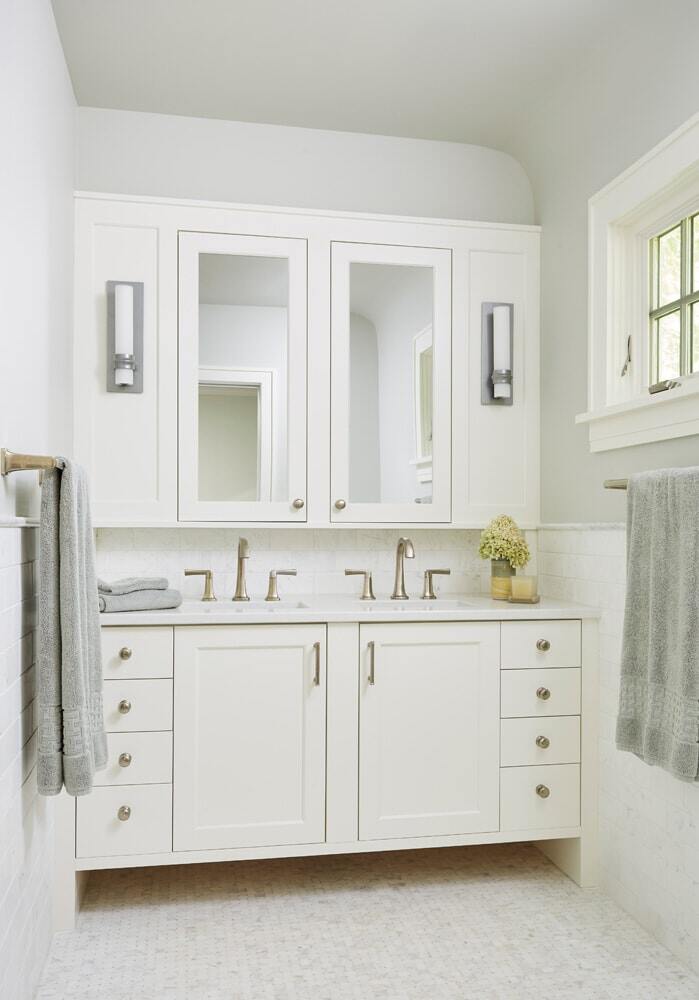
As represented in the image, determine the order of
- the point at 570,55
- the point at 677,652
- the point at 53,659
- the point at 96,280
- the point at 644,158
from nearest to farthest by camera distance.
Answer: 1. the point at 53,659
2. the point at 677,652
3. the point at 644,158
4. the point at 570,55
5. the point at 96,280

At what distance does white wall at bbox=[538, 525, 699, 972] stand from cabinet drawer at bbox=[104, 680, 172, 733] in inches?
52.3

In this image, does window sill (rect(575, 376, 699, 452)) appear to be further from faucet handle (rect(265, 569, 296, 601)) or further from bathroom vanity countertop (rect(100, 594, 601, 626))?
faucet handle (rect(265, 569, 296, 601))

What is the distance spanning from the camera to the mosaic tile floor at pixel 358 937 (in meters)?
2.00

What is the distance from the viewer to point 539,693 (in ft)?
8.38

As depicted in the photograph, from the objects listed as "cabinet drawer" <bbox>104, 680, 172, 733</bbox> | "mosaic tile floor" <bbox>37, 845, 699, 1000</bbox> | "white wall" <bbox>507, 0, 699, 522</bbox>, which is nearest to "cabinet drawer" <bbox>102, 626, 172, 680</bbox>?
"cabinet drawer" <bbox>104, 680, 172, 733</bbox>

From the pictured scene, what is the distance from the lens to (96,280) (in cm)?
267

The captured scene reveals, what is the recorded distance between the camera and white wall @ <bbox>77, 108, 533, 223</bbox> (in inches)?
111

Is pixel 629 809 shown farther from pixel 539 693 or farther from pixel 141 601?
pixel 141 601

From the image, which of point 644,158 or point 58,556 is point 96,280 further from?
point 644,158

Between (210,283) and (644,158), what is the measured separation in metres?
1.37

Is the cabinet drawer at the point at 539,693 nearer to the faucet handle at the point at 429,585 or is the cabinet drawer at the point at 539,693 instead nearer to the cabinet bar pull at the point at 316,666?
the faucet handle at the point at 429,585

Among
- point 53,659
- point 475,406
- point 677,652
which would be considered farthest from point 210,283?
point 677,652

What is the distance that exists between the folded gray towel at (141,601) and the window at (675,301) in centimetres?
158

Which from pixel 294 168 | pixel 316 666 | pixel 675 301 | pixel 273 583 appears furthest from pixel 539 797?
pixel 294 168
